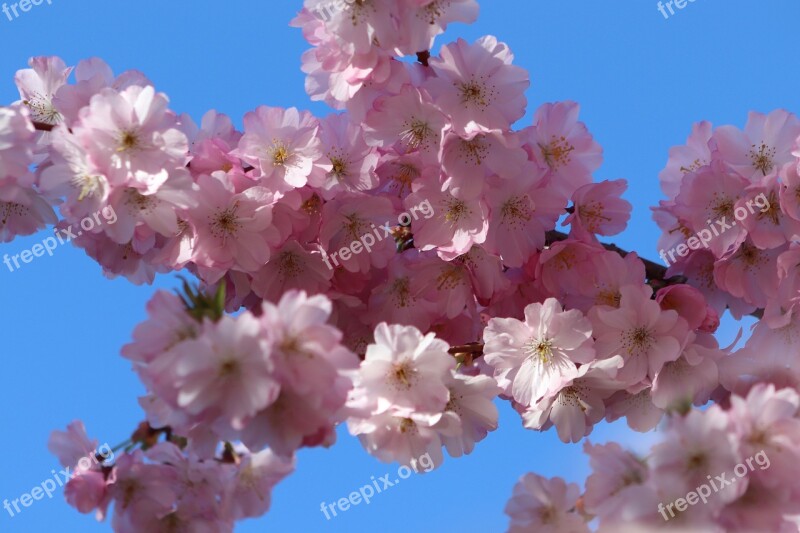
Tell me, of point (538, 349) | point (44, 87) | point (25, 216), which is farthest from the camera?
point (44, 87)

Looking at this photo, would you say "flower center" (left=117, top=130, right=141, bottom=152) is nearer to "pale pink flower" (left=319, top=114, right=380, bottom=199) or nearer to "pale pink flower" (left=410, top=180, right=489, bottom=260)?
"pale pink flower" (left=319, top=114, right=380, bottom=199)

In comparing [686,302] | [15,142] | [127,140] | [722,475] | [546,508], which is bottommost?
[722,475]

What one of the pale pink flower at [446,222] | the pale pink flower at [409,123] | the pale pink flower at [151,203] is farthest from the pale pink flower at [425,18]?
the pale pink flower at [151,203]

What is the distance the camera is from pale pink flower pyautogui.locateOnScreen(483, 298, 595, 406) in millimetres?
2312

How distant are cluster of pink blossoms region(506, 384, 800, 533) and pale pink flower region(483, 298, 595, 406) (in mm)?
591

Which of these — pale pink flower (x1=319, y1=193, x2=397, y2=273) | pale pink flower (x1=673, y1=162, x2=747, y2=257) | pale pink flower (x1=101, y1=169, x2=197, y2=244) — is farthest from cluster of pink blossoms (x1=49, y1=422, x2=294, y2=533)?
pale pink flower (x1=673, y1=162, x2=747, y2=257)

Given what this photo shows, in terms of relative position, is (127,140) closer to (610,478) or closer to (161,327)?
(161,327)

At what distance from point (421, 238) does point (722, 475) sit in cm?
105

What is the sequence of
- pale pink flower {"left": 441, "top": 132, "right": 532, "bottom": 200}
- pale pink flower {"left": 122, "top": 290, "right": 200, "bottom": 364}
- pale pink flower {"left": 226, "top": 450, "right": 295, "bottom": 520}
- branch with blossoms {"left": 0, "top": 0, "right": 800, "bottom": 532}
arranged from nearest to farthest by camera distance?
1. pale pink flower {"left": 122, "top": 290, "right": 200, "bottom": 364}
2. pale pink flower {"left": 226, "top": 450, "right": 295, "bottom": 520}
3. branch with blossoms {"left": 0, "top": 0, "right": 800, "bottom": 532}
4. pale pink flower {"left": 441, "top": 132, "right": 532, "bottom": 200}

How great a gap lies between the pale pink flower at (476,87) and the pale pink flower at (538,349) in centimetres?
45

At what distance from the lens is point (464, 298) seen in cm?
248

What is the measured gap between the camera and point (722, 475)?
5.20ft

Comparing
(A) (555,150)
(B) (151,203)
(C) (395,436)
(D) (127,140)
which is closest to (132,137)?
(D) (127,140)

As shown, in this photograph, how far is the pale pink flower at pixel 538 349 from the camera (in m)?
2.31
